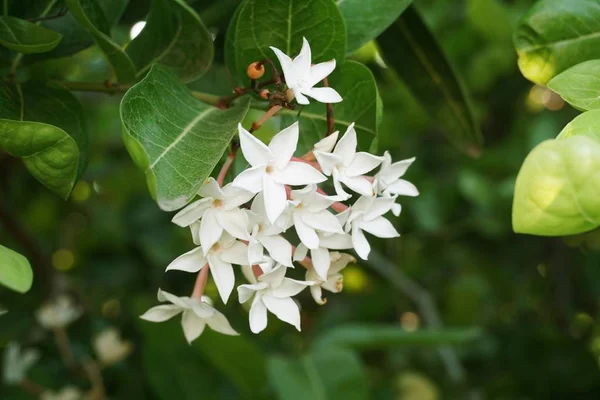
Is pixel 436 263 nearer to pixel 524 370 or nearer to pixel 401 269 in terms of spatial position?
pixel 401 269

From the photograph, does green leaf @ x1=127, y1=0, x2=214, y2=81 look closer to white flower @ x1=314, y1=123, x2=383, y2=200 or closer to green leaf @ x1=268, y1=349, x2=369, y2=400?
white flower @ x1=314, y1=123, x2=383, y2=200

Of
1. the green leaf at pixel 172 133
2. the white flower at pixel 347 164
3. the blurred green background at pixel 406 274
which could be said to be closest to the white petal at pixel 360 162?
the white flower at pixel 347 164

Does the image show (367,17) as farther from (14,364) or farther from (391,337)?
(14,364)

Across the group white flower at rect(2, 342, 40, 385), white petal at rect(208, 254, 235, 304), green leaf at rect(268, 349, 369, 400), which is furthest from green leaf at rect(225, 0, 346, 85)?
white flower at rect(2, 342, 40, 385)

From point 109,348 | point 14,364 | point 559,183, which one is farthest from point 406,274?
point 559,183

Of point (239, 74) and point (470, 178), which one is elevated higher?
point (239, 74)

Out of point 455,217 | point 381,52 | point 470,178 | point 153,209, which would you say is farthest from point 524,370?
point 381,52

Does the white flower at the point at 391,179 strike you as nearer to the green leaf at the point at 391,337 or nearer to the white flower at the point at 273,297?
the white flower at the point at 273,297

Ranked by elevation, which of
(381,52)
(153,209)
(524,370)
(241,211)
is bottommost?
(524,370)

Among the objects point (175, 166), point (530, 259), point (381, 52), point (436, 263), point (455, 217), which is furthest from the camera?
point (436, 263)
